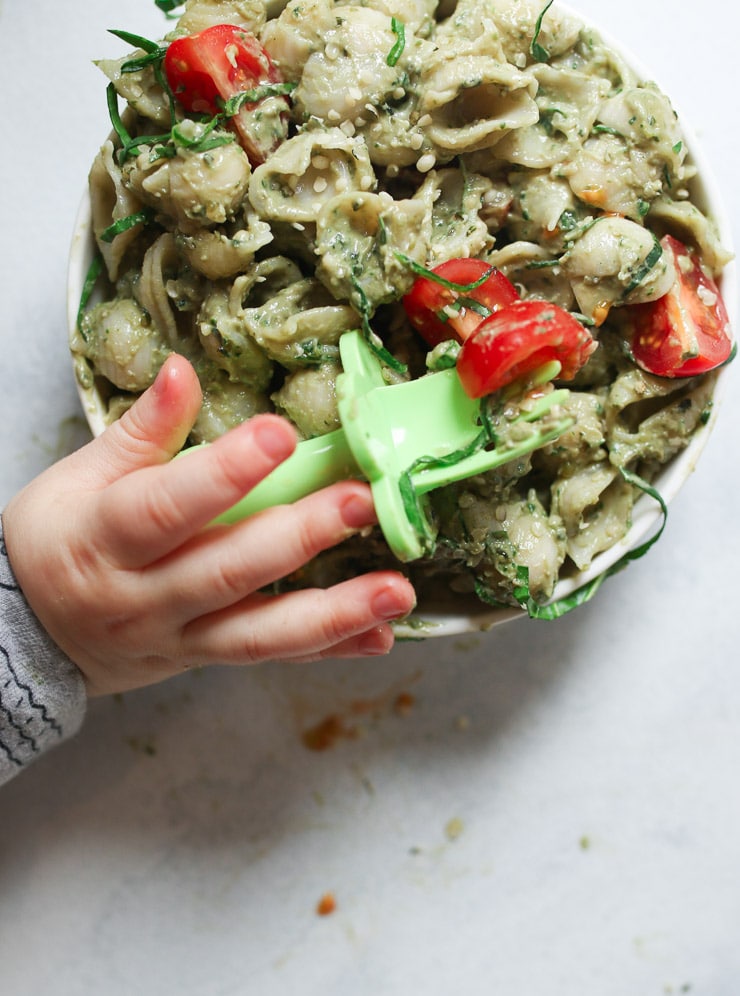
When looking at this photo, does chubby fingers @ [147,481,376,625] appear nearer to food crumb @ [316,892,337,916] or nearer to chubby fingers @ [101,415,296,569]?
chubby fingers @ [101,415,296,569]

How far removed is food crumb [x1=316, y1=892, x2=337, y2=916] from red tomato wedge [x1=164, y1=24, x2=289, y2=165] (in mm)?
1381

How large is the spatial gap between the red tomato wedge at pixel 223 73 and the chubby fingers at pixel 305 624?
0.62m

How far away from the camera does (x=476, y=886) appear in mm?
1864

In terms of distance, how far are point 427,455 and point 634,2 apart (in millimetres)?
1084

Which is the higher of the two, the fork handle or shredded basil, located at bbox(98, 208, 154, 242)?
shredded basil, located at bbox(98, 208, 154, 242)

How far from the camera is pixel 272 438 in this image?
3.87 feet

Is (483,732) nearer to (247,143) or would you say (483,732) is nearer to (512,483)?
(512,483)

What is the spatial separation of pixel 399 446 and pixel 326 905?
3.51 ft

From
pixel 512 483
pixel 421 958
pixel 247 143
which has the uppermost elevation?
pixel 247 143

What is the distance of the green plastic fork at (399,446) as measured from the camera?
1195 mm

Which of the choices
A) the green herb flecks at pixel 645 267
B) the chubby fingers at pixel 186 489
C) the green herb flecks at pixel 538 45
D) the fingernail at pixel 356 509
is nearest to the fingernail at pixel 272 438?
the chubby fingers at pixel 186 489

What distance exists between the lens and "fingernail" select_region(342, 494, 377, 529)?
1.22m

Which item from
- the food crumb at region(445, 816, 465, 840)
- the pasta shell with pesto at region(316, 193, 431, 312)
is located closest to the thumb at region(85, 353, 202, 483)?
the pasta shell with pesto at region(316, 193, 431, 312)

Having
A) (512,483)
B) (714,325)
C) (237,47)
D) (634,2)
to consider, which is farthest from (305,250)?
(634,2)
